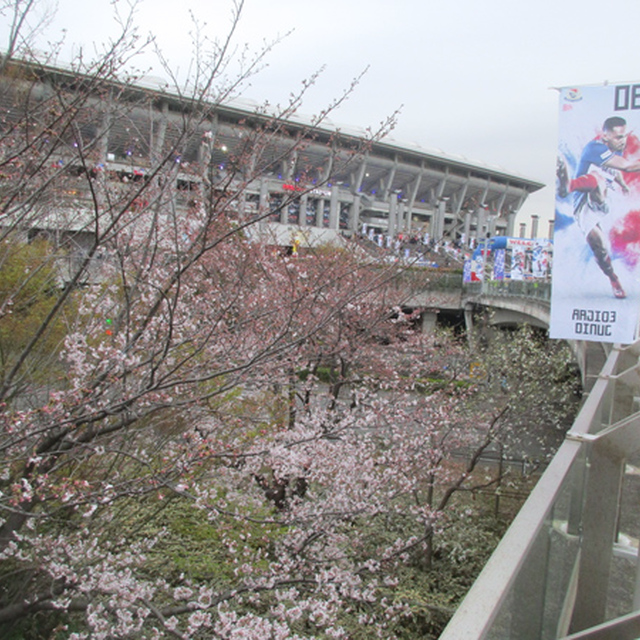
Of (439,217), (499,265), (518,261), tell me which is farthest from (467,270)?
(439,217)

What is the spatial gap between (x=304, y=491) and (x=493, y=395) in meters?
7.95

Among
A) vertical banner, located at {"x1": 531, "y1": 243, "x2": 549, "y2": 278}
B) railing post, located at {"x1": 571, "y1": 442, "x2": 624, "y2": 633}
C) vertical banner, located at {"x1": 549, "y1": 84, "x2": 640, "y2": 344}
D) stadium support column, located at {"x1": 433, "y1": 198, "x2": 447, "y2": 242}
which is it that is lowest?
railing post, located at {"x1": 571, "y1": 442, "x2": 624, "y2": 633}

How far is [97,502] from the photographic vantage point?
169 inches

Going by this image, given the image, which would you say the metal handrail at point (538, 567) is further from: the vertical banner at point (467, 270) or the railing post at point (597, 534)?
the vertical banner at point (467, 270)

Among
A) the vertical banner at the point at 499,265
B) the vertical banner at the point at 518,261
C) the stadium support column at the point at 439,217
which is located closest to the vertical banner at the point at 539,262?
the vertical banner at the point at 518,261

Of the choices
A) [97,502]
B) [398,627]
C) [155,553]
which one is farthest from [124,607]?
[398,627]

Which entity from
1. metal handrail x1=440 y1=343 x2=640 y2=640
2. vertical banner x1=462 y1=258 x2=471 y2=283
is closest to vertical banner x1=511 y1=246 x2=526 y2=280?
vertical banner x1=462 y1=258 x2=471 y2=283

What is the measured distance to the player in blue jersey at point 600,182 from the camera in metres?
4.54

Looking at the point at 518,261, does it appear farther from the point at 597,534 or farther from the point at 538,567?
the point at 538,567

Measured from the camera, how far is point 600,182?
4.60 metres

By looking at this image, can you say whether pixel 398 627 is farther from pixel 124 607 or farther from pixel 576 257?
pixel 576 257

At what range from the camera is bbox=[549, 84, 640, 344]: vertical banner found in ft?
14.8

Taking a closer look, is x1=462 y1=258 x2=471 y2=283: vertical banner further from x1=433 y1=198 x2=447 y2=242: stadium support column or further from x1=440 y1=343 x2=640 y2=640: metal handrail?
x1=440 y1=343 x2=640 y2=640: metal handrail

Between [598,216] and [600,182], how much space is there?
297mm
